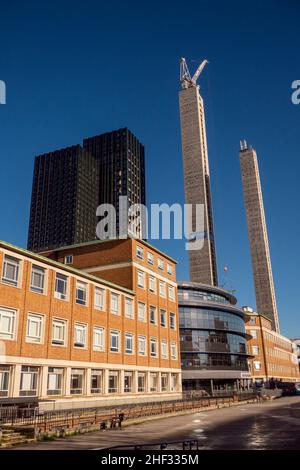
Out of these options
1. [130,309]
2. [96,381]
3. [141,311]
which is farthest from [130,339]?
[96,381]

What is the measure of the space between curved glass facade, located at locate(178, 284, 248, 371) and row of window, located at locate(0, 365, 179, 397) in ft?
110

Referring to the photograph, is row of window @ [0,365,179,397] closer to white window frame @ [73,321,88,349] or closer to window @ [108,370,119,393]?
window @ [108,370,119,393]

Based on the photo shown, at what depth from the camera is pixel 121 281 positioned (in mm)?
46375

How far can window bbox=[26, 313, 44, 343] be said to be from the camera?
30.7 m

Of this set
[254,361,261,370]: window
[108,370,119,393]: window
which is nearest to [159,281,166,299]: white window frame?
[108,370,119,393]: window

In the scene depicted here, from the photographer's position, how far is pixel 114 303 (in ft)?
139

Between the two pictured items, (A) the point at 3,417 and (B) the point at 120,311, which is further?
(B) the point at 120,311

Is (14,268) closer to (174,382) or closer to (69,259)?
(69,259)

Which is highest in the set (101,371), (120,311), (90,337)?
(120,311)

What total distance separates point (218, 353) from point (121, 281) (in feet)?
158
